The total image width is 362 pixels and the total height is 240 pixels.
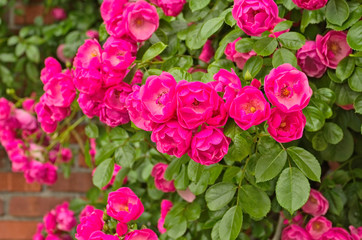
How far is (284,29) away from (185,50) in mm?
232

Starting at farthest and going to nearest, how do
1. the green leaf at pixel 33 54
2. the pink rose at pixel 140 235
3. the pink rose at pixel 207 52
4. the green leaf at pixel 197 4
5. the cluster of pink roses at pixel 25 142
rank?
the green leaf at pixel 33 54, the cluster of pink roses at pixel 25 142, the pink rose at pixel 207 52, the green leaf at pixel 197 4, the pink rose at pixel 140 235

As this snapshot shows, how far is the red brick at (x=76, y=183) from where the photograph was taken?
1.60 metres

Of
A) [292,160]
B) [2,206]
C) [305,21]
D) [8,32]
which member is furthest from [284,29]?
[2,206]

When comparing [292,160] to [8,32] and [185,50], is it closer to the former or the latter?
[185,50]

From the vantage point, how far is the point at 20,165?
129cm

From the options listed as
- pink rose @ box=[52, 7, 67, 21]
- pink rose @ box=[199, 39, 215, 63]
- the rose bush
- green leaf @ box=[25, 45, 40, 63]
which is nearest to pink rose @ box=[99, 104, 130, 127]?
the rose bush

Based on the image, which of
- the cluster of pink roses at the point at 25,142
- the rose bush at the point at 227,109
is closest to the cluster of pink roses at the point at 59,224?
the cluster of pink roses at the point at 25,142

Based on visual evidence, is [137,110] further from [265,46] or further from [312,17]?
[312,17]

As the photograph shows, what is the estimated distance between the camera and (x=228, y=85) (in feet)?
1.97

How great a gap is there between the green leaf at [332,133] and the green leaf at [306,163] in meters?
0.11

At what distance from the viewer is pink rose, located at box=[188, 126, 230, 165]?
0.59m

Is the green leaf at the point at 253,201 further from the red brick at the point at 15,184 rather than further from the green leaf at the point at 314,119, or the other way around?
the red brick at the point at 15,184

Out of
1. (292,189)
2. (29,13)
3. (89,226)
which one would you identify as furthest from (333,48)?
(29,13)

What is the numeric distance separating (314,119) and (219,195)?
19 centimetres
